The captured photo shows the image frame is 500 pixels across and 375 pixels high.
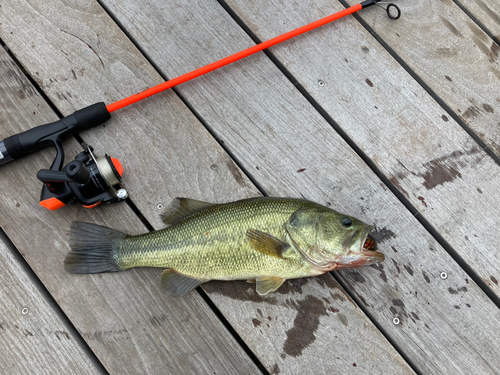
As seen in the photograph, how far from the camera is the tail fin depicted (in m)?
2.18

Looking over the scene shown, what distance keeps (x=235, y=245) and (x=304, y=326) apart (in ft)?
2.29

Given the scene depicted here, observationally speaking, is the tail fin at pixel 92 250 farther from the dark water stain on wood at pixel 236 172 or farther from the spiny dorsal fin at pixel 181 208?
the dark water stain on wood at pixel 236 172

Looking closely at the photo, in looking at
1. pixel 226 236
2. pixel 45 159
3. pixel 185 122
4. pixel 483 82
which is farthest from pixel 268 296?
pixel 483 82

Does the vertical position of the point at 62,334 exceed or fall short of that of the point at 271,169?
it falls short

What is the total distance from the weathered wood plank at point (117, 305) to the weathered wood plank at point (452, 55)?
2209 mm

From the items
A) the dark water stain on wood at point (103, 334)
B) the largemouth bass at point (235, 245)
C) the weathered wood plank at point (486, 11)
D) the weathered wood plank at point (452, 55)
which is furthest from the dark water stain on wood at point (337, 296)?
the weathered wood plank at point (486, 11)

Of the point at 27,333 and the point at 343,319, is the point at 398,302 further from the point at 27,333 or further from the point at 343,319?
the point at 27,333

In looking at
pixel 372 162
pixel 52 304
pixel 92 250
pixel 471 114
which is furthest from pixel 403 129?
pixel 52 304

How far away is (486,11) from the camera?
2.60m

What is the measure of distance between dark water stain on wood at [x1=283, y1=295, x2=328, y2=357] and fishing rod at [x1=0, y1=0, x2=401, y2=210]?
1354mm

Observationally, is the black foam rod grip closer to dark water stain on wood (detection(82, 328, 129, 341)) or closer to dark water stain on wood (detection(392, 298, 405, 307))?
dark water stain on wood (detection(82, 328, 129, 341))

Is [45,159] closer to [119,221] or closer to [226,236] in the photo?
[119,221]

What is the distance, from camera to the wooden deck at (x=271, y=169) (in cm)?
221

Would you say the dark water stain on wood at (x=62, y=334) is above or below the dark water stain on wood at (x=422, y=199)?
below
